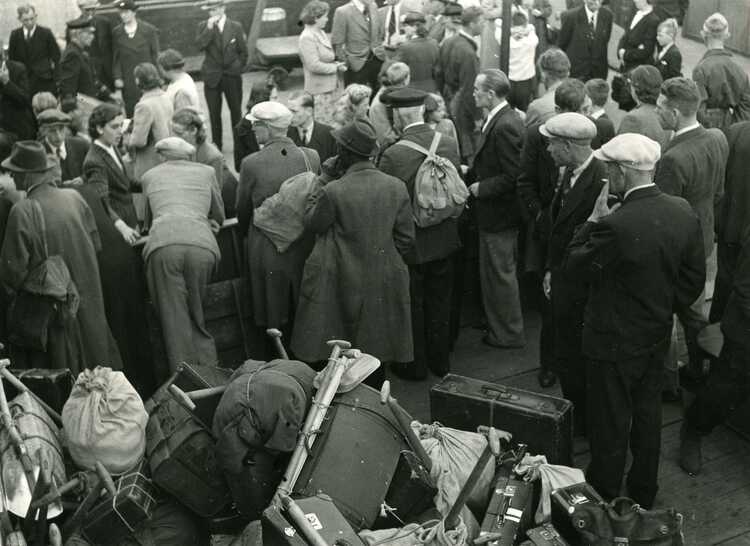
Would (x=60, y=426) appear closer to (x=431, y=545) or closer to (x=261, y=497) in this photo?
(x=261, y=497)

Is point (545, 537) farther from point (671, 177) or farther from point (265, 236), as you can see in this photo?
point (671, 177)

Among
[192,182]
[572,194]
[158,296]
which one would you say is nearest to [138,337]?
[158,296]

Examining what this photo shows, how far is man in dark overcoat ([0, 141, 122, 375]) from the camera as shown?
6.16m

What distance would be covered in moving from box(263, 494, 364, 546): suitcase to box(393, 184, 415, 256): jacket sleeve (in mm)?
2512

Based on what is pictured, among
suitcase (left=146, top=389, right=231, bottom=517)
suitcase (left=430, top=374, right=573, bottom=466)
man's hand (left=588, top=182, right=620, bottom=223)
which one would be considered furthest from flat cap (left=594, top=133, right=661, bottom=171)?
suitcase (left=146, top=389, right=231, bottom=517)

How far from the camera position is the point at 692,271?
5.47m

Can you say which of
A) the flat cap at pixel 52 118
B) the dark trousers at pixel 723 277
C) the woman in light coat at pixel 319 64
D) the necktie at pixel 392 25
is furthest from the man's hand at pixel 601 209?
the necktie at pixel 392 25

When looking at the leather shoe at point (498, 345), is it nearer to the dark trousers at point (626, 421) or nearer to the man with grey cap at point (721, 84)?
the dark trousers at point (626, 421)

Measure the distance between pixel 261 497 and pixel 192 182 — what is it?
2.65 m

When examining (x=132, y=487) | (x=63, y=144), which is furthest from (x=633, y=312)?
(x=63, y=144)

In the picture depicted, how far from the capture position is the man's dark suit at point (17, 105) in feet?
37.9

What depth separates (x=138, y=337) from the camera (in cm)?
710

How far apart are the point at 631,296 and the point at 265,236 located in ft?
8.47

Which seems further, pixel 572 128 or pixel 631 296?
pixel 572 128
